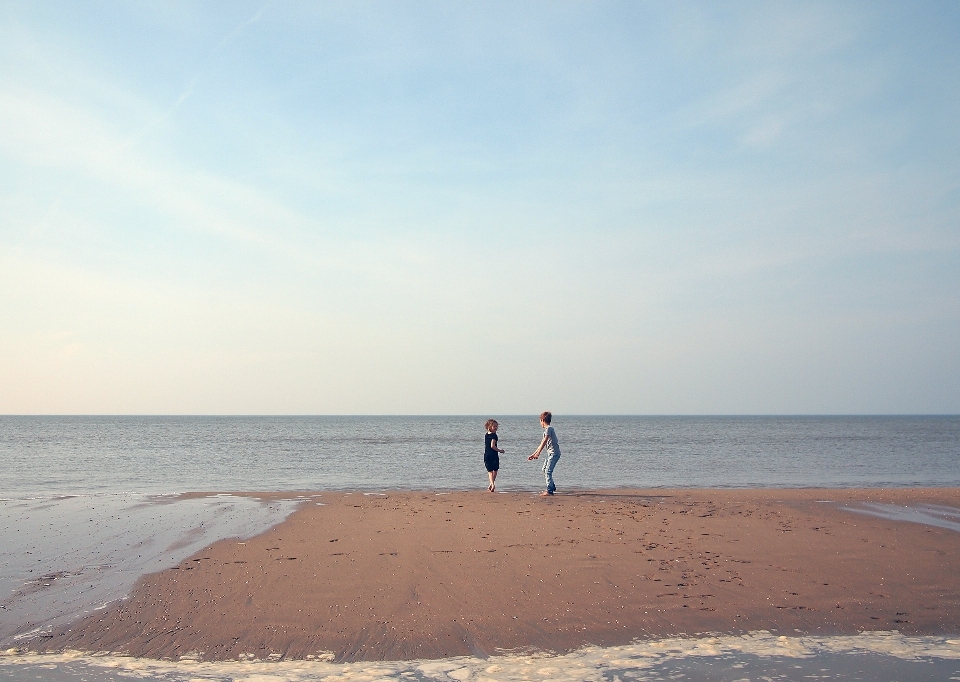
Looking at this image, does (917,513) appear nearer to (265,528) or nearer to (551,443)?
(551,443)

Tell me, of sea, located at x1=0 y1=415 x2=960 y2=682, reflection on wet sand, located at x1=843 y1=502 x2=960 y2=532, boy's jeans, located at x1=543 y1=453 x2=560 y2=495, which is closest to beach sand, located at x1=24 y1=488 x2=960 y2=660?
sea, located at x1=0 y1=415 x2=960 y2=682

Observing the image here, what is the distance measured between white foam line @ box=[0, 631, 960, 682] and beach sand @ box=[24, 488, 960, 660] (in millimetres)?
218

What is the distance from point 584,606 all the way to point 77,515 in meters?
10.8

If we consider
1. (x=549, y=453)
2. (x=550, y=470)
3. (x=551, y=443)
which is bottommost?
(x=550, y=470)

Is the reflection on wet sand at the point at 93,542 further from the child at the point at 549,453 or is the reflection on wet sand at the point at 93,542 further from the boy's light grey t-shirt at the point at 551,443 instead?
the boy's light grey t-shirt at the point at 551,443

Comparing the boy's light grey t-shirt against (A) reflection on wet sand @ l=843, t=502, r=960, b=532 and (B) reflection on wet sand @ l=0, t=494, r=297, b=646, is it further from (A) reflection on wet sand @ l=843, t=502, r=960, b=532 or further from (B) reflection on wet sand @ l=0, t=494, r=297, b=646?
(A) reflection on wet sand @ l=843, t=502, r=960, b=532

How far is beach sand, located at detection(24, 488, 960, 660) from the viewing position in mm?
6398

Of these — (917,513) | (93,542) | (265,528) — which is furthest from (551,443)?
(93,542)

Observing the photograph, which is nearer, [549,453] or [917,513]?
[917,513]

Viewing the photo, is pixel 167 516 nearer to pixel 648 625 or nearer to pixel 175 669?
pixel 175 669

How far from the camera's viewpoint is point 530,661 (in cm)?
572

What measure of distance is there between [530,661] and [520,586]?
2.31 metres

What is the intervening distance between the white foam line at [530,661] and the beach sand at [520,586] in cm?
22

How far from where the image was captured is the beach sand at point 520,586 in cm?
640
